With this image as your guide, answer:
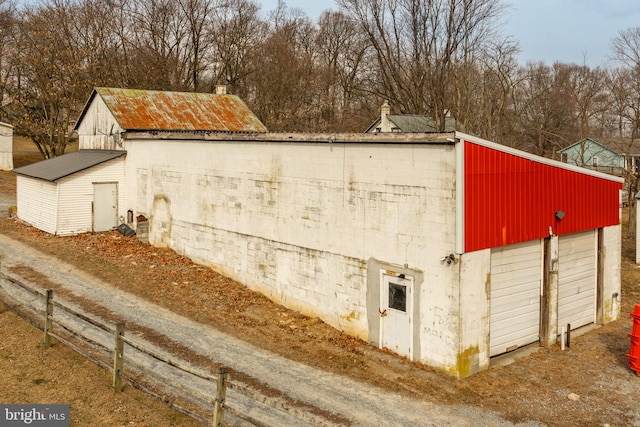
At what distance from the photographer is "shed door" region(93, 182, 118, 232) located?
23719 mm

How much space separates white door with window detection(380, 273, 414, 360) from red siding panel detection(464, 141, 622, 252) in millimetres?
1910

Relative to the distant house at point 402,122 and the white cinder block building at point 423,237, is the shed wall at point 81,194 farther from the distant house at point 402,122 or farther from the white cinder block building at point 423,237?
the distant house at point 402,122

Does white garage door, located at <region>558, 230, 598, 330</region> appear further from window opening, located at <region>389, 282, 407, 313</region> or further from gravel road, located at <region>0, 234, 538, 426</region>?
gravel road, located at <region>0, 234, 538, 426</region>

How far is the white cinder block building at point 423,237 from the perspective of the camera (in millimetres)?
11555

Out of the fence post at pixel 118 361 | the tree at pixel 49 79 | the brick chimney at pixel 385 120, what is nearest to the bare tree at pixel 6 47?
the tree at pixel 49 79

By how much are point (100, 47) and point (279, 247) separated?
34.3 meters

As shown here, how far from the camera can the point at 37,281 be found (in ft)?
54.6

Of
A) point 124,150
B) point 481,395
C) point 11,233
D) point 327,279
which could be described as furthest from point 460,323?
point 11,233

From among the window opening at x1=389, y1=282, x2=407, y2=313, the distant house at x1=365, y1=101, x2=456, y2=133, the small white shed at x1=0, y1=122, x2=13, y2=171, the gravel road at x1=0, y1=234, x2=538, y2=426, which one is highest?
the distant house at x1=365, y1=101, x2=456, y2=133

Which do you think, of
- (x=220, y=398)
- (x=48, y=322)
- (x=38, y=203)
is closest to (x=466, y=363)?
(x=220, y=398)

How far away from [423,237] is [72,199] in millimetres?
17226

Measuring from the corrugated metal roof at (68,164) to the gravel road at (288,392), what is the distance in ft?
31.3

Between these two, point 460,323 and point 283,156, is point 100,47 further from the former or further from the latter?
point 460,323
